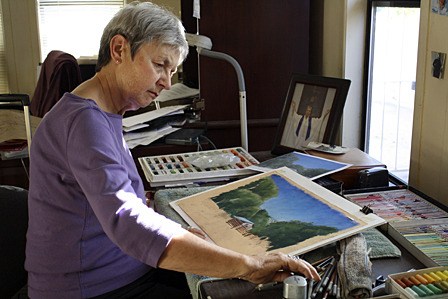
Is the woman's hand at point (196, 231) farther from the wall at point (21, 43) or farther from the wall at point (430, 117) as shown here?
the wall at point (21, 43)

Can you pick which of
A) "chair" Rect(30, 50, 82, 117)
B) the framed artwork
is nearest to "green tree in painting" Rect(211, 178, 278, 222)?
the framed artwork

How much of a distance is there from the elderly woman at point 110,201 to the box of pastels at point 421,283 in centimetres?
16

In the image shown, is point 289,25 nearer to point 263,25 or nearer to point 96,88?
Result: point 263,25

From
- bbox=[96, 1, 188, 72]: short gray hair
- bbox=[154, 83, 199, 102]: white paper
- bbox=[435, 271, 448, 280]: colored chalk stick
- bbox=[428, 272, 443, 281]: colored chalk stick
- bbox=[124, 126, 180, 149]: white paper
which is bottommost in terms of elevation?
bbox=[428, 272, 443, 281]: colored chalk stick

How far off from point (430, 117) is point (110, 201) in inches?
41.0

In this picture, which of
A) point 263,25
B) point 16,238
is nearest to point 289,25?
point 263,25

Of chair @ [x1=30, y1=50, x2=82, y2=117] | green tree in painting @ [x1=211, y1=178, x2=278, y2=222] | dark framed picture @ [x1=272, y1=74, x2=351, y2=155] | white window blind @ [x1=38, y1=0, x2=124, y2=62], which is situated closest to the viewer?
green tree in painting @ [x1=211, y1=178, x2=278, y2=222]

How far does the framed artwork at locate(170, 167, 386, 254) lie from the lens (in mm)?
1274

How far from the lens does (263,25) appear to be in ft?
7.94

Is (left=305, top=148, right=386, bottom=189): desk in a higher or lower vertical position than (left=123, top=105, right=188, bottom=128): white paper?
lower

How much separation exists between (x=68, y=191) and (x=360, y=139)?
1398 mm

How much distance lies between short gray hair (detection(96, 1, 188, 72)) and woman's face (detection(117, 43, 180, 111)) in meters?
0.02

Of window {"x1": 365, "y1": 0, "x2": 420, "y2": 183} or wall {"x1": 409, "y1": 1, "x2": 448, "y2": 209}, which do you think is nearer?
wall {"x1": 409, "y1": 1, "x2": 448, "y2": 209}

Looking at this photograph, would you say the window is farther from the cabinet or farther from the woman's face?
the woman's face
